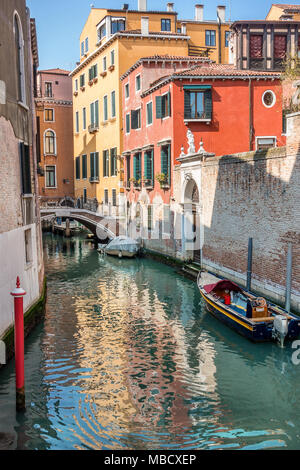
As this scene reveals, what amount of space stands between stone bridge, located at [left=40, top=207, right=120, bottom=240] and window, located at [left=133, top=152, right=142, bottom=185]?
2629 millimetres

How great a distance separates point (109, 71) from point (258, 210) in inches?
721

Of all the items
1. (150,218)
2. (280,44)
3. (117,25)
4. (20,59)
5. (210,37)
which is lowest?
(150,218)

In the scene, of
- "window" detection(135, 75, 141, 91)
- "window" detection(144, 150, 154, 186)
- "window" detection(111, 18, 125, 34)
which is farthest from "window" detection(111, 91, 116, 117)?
"window" detection(144, 150, 154, 186)

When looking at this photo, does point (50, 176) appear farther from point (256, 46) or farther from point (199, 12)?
point (256, 46)

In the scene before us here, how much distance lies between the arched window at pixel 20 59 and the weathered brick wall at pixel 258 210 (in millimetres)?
5804

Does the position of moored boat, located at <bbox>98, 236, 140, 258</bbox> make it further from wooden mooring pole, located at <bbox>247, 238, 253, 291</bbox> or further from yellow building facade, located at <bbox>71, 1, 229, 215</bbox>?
wooden mooring pole, located at <bbox>247, 238, 253, 291</bbox>

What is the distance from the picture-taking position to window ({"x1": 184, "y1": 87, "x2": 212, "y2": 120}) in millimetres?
20078

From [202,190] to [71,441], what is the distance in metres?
12.1

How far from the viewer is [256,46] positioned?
76.5 ft

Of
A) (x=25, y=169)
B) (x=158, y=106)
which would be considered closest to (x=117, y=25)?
(x=158, y=106)

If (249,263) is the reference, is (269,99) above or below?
above

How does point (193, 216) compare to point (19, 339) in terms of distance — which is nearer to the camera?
point (19, 339)

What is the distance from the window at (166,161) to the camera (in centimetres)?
2112
